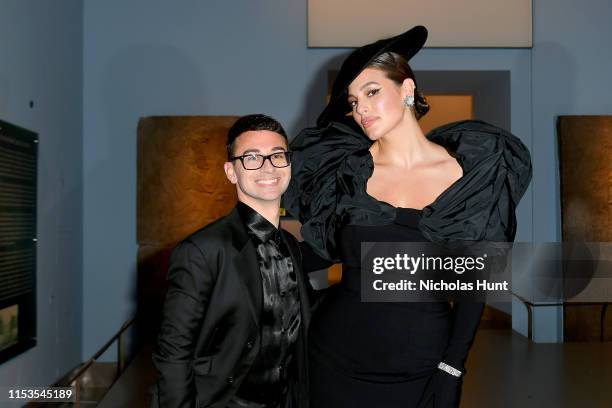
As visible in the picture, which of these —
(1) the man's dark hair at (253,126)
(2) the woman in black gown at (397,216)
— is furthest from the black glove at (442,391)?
(1) the man's dark hair at (253,126)

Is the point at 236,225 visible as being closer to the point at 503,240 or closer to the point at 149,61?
the point at 503,240

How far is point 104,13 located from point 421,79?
10.1 feet

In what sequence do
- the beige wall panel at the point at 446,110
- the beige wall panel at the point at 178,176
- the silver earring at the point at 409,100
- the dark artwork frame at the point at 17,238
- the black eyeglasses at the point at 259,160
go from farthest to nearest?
1. the beige wall panel at the point at 446,110
2. the beige wall panel at the point at 178,176
3. the dark artwork frame at the point at 17,238
4. the silver earring at the point at 409,100
5. the black eyeglasses at the point at 259,160

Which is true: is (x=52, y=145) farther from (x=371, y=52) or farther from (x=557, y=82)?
(x=557, y=82)

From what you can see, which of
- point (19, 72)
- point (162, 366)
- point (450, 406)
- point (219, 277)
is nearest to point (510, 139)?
point (450, 406)

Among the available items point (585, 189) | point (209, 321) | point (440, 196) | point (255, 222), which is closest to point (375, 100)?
point (440, 196)

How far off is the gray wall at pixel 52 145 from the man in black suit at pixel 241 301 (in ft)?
8.02

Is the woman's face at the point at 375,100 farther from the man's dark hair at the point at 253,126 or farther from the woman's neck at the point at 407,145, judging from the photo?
the man's dark hair at the point at 253,126

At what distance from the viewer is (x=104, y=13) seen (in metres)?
4.92

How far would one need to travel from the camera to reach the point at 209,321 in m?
1.68

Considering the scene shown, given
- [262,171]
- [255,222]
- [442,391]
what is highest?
[262,171]

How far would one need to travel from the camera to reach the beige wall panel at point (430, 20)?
4.92m

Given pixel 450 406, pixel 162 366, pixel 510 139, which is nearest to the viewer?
pixel 162 366

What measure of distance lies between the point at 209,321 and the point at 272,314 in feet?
0.73
